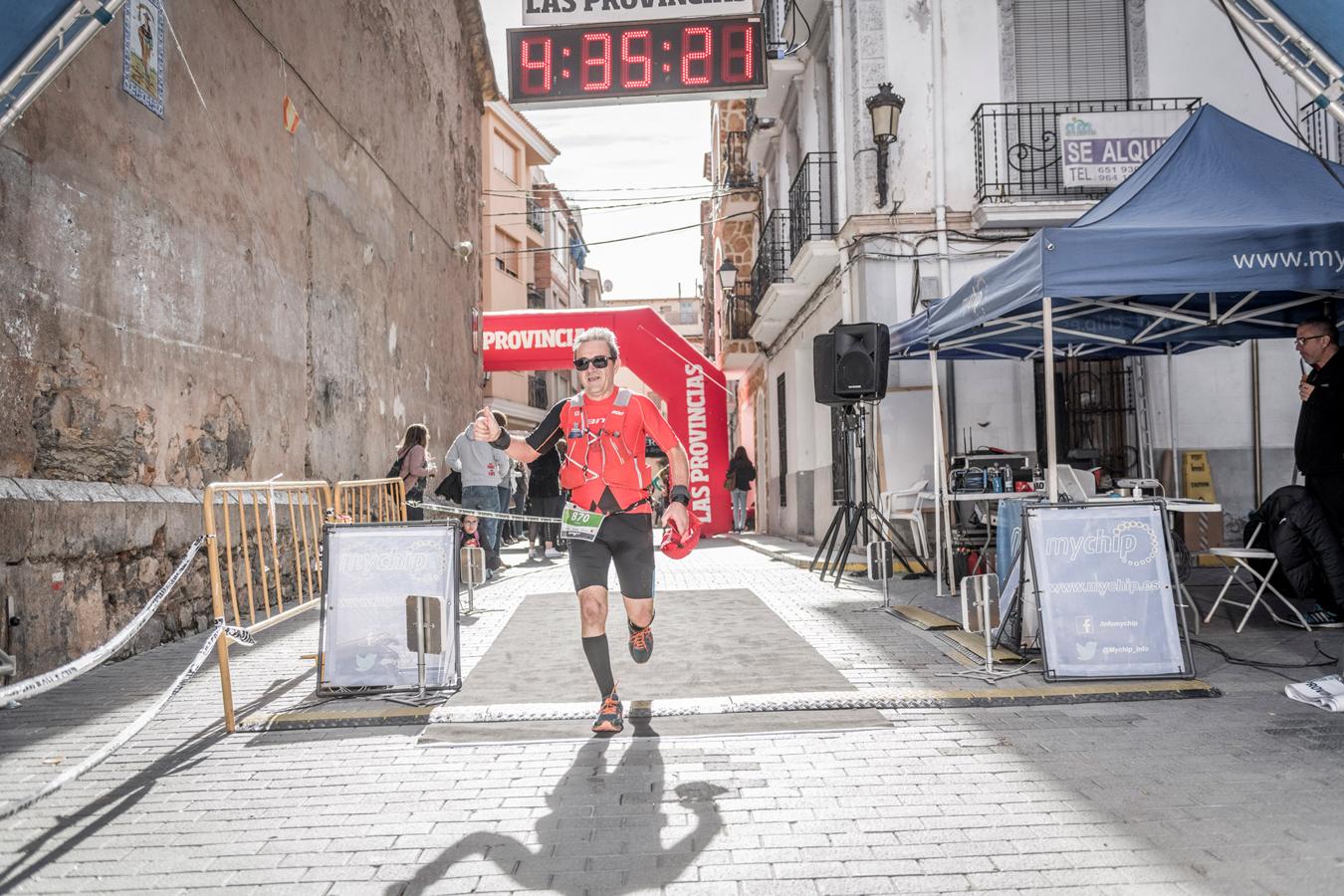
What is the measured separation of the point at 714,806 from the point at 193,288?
22.8 ft

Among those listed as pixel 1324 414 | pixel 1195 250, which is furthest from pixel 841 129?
pixel 1324 414

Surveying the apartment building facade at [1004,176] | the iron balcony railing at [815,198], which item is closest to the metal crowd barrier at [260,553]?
the apartment building facade at [1004,176]

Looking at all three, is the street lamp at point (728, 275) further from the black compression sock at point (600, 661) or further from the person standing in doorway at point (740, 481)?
the black compression sock at point (600, 661)

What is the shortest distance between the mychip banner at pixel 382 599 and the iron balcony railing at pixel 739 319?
20.4 metres

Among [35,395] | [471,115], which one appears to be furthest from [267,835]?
[471,115]

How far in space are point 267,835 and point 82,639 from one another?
406 centimetres

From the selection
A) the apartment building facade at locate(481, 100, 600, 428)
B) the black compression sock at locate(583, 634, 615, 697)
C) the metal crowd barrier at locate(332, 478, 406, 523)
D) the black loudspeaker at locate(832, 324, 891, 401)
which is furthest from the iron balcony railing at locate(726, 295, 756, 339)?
the black compression sock at locate(583, 634, 615, 697)

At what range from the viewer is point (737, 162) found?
88.0 ft

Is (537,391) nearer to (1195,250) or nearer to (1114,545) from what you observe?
(1195,250)

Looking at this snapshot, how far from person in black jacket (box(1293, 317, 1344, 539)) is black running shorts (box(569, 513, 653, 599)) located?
474 centimetres

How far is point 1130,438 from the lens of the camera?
13.4 m

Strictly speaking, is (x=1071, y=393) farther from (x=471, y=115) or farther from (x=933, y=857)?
(x=471, y=115)

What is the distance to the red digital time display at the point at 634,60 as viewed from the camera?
10688 millimetres

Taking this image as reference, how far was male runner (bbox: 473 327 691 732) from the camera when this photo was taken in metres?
5.18
